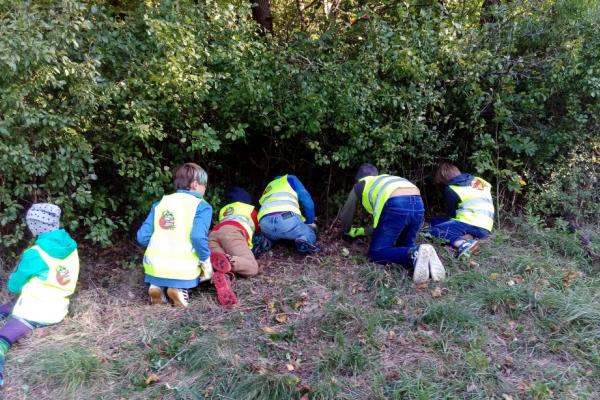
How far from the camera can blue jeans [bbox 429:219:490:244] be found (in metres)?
5.18

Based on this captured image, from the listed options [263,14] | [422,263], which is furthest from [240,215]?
[263,14]

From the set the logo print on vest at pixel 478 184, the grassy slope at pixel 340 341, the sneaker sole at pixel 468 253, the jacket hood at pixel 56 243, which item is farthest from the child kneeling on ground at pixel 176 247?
the logo print on vest at pixel 478 184

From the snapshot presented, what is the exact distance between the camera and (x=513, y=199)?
602cm

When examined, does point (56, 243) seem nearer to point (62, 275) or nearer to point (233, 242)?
point (62, 275)

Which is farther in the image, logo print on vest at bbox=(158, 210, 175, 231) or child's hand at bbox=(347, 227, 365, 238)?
child's hand at bbox=(347, 227, 365, 238)

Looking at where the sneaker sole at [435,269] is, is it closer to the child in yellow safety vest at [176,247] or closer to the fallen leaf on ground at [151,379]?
the child in yellow safety vest at [176,247]

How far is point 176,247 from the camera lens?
13.8ft

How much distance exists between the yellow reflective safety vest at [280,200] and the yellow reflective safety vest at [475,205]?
1.76 metres

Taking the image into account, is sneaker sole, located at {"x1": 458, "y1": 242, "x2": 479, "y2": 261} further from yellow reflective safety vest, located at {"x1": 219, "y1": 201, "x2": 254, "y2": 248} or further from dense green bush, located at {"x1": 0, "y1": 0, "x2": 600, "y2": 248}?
yellow reflective safety vest, located at {"x1": 219, "y1": 201, "x2": 254, "y2": 248}

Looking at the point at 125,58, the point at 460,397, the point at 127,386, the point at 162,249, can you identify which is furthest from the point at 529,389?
the point at 125,58

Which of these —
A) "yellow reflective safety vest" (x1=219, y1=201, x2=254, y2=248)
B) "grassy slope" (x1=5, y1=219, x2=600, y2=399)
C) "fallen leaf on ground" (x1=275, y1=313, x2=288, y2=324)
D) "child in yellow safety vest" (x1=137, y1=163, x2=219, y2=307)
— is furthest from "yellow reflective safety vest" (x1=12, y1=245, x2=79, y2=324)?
"fallen leaf on ground" (x1=275, y1=313, x2=288, y2=324)

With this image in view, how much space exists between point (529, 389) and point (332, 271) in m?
2.12

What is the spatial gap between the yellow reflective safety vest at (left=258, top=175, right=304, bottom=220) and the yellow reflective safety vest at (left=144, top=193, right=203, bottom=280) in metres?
1.10

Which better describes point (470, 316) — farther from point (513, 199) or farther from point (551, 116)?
point (551, 116)
